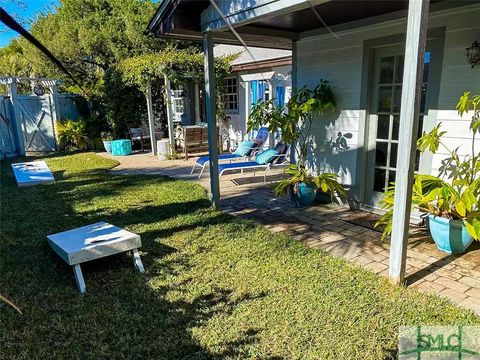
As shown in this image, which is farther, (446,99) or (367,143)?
(367,143)

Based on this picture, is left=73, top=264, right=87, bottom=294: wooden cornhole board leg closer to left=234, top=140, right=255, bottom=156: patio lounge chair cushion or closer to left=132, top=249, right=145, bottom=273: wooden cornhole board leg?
left=132, top=249, right=145, bottom=273: wooden cornhole board leg

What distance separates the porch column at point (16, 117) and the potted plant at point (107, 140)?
2.53 metres

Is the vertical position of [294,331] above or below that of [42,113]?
below

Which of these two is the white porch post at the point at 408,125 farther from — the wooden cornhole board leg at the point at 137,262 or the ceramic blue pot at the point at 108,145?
the ceramic blue pot at the point at 108,145

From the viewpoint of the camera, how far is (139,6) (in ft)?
42.5

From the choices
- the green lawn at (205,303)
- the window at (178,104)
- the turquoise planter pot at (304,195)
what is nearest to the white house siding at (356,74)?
the turquoise planter pot at (304,195)

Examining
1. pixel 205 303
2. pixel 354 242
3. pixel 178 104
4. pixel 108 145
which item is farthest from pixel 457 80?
pixel 178 104

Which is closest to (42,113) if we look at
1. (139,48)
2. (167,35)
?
(139,48)

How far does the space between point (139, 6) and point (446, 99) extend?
39.8ft

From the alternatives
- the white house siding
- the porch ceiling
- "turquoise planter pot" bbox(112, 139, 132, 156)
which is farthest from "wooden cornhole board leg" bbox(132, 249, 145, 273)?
"turquoise planter pot" bbox(112, 139, 132, 156)

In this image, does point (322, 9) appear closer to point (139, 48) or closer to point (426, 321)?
point (426, 321)

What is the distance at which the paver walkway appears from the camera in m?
3.09

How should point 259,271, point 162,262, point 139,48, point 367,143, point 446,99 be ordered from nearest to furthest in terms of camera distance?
point 259,271, point 162,262, point 446,99, point 367,143, point 139,48

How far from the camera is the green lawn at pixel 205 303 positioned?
7.85 feet
